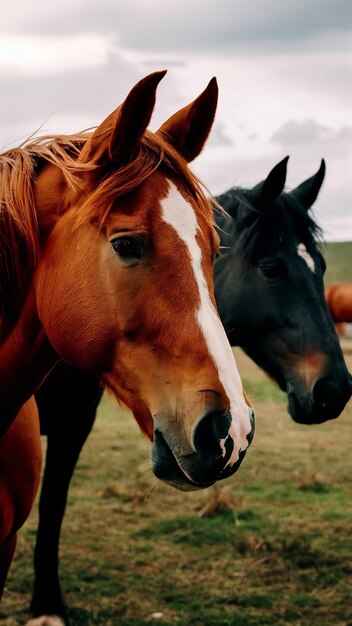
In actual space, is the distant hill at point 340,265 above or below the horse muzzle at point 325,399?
below

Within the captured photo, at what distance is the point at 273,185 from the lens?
423 cm

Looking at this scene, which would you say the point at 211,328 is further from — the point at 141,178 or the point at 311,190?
the point at 311,190

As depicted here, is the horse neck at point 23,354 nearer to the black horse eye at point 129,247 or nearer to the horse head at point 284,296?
the black horse eye at point 129,247

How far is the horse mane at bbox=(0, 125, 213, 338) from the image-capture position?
2.11m

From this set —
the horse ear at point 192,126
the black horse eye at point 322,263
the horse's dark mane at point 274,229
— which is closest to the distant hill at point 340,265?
the horse's dark mane at point 274,229

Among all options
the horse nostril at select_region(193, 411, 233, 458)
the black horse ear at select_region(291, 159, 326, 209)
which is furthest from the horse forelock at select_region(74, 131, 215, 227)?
the black horse ear at select_region(291, 159, 326, 209)

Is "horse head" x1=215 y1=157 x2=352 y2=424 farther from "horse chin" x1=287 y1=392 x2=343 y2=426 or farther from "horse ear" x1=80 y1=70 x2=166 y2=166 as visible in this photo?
"horse ear" x1=80 y1=70 x2=166 y2=166

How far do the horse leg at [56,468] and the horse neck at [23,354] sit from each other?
62.6 inches

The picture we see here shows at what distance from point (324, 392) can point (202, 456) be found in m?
2.03

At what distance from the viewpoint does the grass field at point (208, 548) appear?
4.27m

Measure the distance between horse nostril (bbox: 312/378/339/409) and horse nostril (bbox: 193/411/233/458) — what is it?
1980 mm

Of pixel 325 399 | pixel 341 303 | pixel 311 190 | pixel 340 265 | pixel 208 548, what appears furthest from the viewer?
pixel 340 265

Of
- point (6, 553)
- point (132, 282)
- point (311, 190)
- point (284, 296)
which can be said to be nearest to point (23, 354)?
point (132, 282)

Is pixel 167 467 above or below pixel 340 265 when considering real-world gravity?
above
